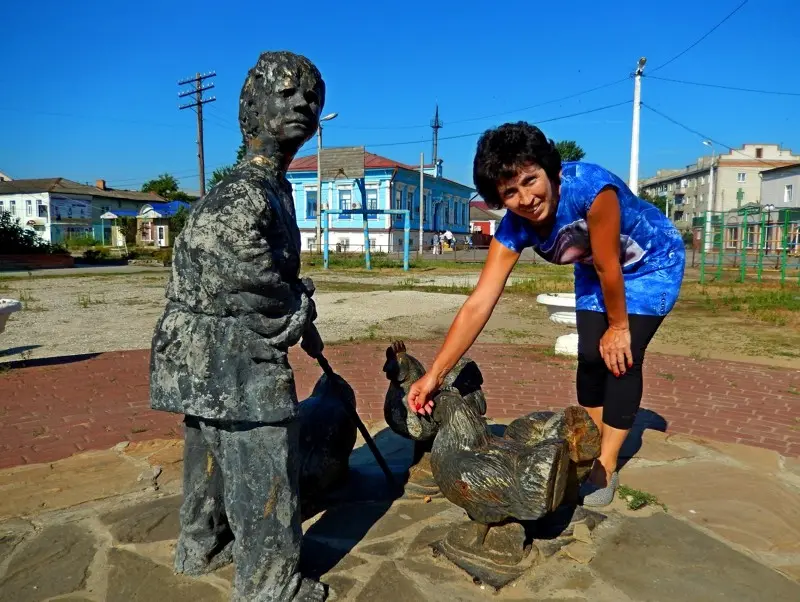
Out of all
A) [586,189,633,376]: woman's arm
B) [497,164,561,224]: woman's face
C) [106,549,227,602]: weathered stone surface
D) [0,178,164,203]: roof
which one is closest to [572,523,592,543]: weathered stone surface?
[586,189,633,376]: woman's arm

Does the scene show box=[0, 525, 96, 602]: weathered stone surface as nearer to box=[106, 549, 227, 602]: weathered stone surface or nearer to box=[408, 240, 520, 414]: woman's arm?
box=[106, 549, 227, 602]: weathered stone surface

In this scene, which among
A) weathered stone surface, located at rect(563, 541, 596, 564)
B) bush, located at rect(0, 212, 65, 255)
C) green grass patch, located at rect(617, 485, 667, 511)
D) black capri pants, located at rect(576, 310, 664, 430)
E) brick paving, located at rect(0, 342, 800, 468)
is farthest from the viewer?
bush, located at rect(0, 212, 65, 255)

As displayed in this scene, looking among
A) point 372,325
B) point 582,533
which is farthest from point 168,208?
point 582,533

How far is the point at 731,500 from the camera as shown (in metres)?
3.18

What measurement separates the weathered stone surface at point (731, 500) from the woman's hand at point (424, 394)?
1.36 metres

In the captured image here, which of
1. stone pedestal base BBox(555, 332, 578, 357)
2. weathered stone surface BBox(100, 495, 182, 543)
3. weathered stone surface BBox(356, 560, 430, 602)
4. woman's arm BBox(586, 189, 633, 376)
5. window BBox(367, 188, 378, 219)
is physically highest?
window BBox(367, 188, 378, 219)

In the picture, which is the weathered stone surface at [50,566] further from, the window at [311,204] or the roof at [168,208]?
the roof at [168,208]

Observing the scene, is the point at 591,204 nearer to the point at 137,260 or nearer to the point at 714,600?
the point at 714,600

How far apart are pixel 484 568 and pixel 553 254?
4.48ft

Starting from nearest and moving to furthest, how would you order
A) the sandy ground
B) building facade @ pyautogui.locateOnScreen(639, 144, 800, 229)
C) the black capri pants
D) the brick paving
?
the black capri pants < the brick paving < the sandy ground < building facade @ pyautogui.locateOnScreen(639, 144, 800, 229)

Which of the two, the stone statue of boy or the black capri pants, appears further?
the black capri pants

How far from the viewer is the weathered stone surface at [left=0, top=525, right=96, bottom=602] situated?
2.28 metres

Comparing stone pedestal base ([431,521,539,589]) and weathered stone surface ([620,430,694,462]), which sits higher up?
stone pedestal base ([431,521,539,589])

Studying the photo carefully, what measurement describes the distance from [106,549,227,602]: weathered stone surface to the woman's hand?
104cm
